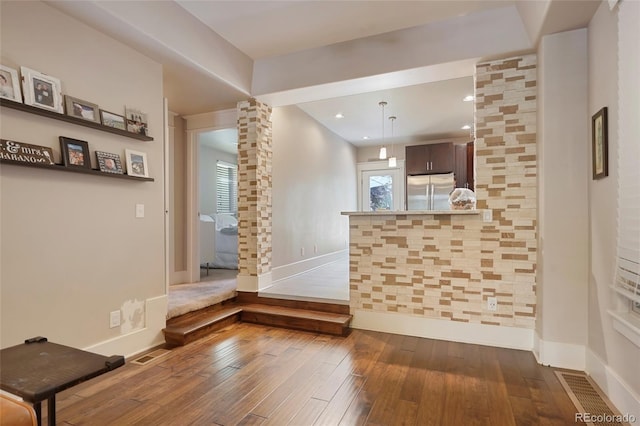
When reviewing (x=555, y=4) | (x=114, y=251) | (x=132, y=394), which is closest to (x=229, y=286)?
(x=114, y=251)

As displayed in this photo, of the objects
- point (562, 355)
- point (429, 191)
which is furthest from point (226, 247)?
point (562, 355)

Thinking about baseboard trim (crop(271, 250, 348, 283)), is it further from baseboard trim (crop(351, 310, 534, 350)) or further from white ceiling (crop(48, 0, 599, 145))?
white ceiling (crop(48, 0, 599, 145))

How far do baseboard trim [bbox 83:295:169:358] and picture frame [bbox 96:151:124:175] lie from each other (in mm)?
1186

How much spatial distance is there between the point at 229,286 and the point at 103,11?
315cm

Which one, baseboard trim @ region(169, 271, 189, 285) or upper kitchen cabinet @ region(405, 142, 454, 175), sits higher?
upper kitchen cabinet @ region(405, 142, 454, 175)

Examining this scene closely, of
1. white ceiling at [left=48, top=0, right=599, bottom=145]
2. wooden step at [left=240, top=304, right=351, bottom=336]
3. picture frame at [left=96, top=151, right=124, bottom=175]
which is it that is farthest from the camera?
wooden step at [left=240, top=304, right=351, bottom=336]

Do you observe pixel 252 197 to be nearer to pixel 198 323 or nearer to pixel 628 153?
pixel 198 323

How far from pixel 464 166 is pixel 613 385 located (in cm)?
511

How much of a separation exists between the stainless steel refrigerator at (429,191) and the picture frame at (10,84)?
6.28 metres

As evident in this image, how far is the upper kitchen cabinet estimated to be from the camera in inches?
259

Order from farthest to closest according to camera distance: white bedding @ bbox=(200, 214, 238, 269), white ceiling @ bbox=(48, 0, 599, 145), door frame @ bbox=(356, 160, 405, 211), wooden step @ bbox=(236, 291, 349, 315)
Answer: door frame @ bbox=(356, 160, 405, 211) → white bedding @ bbox=(200, 214, 238, 269) → wooden step @ bbox=(236, 291, 349, 315) → white ceiling @ bbox=(48, 0, 599, 145)

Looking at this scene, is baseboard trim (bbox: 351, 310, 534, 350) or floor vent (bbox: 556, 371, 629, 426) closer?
floor vent (bbox: 556, 371, 629, 426)

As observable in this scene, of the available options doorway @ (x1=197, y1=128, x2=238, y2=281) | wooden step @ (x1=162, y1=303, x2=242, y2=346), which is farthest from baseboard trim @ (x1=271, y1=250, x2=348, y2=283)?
doorway @ (x1=197, y1=128, x2=238, y2=281)

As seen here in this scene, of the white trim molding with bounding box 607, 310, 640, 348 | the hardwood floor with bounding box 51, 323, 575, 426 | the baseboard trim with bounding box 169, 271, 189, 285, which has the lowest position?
the hardwood floor with bounding box 51, 323, 575, 426
